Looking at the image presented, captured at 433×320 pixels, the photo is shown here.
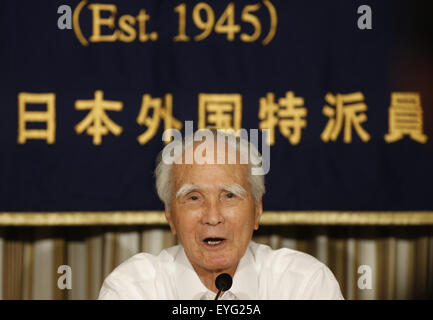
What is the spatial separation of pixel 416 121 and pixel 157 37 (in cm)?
99

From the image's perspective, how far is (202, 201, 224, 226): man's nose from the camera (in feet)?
4.31

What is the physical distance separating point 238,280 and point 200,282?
0.10 meters

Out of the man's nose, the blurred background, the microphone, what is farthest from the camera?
the blurred background

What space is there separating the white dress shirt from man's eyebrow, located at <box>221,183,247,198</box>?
0.56 ft

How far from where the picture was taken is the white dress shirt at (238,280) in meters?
1.33

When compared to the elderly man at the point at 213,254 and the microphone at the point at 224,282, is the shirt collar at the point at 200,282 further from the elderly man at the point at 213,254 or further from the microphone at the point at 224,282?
the microphone at the point at 224,282

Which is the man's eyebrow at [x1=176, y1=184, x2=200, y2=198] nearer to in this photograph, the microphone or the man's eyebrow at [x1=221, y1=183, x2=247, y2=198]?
the man's eyebrow at [x1=221, y1=183, x2=247, y2=198]

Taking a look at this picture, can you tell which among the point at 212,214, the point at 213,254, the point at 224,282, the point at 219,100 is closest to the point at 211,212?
the point at 212,214

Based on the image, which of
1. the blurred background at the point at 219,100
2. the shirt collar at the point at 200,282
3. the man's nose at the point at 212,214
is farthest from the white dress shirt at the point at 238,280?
the blurred background at the point at 219,100

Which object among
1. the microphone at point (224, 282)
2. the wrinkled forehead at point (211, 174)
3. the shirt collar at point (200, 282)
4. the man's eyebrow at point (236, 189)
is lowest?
the shirt collar at point (200, 282)

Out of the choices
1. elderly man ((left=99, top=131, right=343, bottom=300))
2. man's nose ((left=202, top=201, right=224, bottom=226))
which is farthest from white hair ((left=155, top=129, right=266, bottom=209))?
man's nose ((left=202, top=201, right=224, bottom=226))

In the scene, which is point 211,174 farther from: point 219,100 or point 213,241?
point 219,100

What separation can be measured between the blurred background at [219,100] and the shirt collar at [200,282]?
0.51 m

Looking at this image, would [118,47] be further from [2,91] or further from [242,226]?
[242,226]
